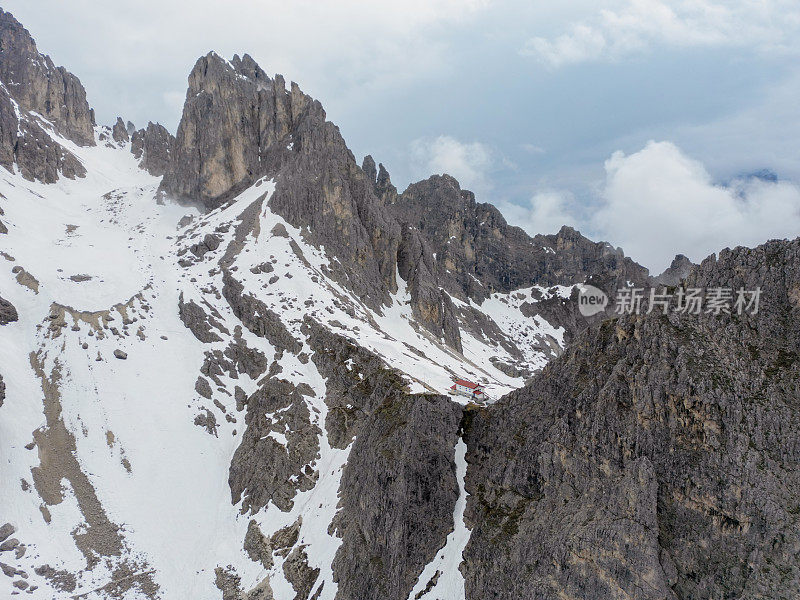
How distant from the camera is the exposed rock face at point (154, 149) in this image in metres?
175

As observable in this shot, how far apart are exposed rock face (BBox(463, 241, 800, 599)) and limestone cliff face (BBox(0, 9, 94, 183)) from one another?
144 metres

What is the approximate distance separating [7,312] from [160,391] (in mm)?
23902

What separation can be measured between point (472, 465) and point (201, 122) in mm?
119276

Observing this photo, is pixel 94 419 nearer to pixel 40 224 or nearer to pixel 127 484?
pixel 127 484

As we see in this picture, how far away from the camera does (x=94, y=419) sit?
5909 centimetres

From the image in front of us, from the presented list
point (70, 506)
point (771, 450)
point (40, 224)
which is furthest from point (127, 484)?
point (40, 224)

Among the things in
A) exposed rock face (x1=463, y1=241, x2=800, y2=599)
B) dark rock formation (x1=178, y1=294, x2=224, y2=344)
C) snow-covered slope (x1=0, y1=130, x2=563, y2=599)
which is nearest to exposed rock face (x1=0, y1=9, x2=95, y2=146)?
snow-covered slope (x1=0, y1=130, x2=563, y2=599)

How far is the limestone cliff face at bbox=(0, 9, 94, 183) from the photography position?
4914 inches

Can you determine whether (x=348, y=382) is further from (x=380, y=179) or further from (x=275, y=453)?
(x=380, y=179)

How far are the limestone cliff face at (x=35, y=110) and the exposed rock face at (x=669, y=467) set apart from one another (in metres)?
144

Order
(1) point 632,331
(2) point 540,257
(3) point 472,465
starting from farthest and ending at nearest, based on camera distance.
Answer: (2) point 540,257
(3) point 472,465
(1) point 632,331

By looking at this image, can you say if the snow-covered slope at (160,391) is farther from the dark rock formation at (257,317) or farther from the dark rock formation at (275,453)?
the dark rock formation at (275,453)

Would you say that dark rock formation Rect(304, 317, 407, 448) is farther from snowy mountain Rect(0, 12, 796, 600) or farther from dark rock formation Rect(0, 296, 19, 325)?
dark rock formation Rect(0, 296, 19, 325)

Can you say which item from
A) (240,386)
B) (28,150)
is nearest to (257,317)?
A: (240,386)
